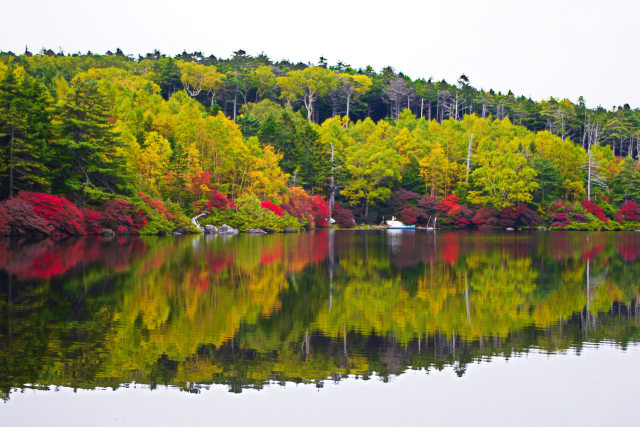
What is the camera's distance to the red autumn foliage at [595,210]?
62344 millimetres

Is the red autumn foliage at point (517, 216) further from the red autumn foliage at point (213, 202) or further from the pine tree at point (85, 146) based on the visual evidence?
the pine tree at point (85, 146)

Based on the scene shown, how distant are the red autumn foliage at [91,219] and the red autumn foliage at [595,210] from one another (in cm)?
4954

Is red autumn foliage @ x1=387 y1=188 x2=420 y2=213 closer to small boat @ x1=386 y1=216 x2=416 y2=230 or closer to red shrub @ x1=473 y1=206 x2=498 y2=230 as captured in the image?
small boat @ x1=386 y1=216 x2=416 y2=230

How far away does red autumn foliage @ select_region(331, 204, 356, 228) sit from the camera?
195 feet

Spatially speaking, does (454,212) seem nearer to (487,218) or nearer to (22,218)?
(487,218)

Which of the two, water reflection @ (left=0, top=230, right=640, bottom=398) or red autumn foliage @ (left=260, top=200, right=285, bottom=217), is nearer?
water reflection @ (left=0, top=230, right=640, bottom=398)

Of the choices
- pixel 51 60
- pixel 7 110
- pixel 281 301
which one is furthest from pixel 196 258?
pixel 51 60

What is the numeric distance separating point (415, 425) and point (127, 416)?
108 inches

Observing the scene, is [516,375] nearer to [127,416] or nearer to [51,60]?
[127,416]

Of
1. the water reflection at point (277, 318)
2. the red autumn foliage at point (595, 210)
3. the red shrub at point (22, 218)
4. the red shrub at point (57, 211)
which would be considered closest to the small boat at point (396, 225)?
the red autumn foliage at point (595, 210)

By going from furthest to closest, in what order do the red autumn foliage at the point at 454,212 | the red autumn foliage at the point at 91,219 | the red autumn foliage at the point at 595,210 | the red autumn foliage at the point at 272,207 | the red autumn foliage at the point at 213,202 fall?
1. the red autumn foliage at the point at 595,210
2. the red autumn foliage at the point at 454,212
3. the red autumn foliage at the point at 272,207
4. the red autumn foliage at the point at 213,202
5. the red autumn foliage at the point at 91,219

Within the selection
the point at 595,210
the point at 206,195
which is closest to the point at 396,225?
the point at 595,210

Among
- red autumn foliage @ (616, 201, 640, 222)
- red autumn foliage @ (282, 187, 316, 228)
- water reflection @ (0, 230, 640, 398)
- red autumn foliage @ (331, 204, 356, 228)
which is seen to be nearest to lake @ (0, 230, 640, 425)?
water reflection @ (0, 230, 640, 398)

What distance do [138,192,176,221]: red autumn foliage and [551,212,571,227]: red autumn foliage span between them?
4016 centimetres
